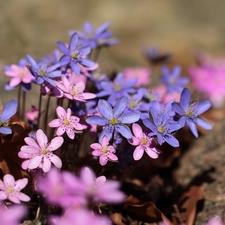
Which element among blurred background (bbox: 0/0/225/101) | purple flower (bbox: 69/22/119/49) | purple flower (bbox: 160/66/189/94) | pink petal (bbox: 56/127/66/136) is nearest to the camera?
pink petal (bbox: 56/127/66/136)

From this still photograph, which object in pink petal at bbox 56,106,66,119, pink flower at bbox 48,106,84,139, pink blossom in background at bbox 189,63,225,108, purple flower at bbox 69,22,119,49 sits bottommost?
pink flower at bbox 48,106,84,139

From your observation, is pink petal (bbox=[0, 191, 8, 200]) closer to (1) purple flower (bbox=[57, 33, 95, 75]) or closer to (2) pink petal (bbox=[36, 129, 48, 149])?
(2) pink petal (bbox=[36, 129, 48, 149])

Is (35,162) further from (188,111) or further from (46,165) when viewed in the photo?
(188,111)

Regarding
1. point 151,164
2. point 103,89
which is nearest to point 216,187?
point 151,164

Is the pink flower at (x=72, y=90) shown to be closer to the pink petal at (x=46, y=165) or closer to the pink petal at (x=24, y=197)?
the pink petal at (x=46, y=165)

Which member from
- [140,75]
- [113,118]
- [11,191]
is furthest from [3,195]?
[140,75]

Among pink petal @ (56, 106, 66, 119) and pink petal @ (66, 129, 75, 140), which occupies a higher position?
pink petal @ (56, 106, 66, 119)

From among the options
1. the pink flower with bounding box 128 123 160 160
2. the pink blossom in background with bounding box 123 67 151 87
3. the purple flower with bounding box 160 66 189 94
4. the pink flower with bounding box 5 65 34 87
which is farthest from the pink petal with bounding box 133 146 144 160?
the pink blossom in background with bounding box 123 67 151 87
